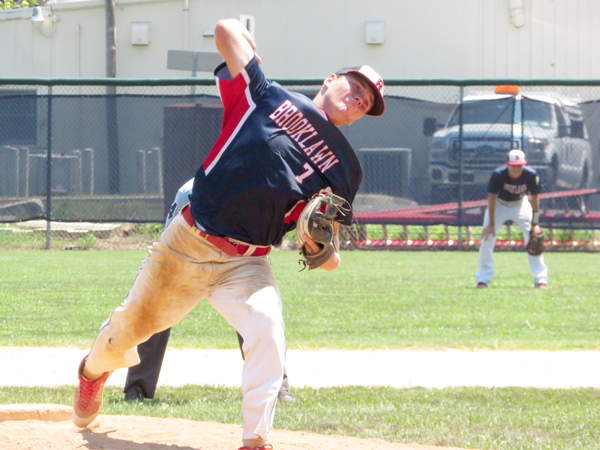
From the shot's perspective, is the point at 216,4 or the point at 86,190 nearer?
the point at 86,190

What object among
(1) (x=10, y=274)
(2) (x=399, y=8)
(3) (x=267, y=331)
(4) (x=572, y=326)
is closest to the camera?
(3) (x=267, y=331)

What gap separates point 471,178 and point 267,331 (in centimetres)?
1041

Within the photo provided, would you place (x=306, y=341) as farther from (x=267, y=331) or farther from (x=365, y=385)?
(x=267, y=331)

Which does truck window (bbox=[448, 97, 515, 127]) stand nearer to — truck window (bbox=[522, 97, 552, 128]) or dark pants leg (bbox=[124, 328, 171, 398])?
truck window (bbox=[522, 97, 552, 128])

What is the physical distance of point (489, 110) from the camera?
537 inches

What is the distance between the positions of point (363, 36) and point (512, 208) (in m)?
9.63

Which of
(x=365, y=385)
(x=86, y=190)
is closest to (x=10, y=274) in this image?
(x=86, y=190)

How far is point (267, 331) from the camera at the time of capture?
352 cm

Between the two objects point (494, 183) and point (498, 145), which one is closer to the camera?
point (494, 183)

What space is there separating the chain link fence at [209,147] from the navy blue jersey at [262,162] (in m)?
9.76

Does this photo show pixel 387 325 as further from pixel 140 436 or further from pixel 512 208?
pixel 140 436

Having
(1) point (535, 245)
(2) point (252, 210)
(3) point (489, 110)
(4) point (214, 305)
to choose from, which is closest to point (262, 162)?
(2) point (252, 210)

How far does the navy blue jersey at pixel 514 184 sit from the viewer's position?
11047 mm

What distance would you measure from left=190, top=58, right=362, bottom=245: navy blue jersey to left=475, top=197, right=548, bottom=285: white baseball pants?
740 cm
